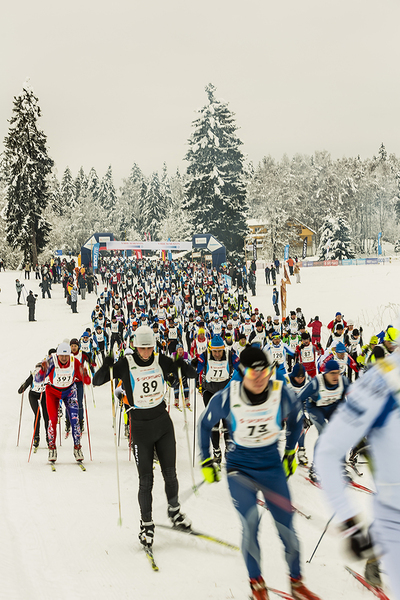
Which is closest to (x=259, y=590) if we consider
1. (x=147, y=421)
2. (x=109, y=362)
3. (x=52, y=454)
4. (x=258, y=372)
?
(x=258, y=372)

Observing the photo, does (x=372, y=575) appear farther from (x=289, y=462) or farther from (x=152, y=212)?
(x=152, y=212)

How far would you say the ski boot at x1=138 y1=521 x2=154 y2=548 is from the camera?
4.34m

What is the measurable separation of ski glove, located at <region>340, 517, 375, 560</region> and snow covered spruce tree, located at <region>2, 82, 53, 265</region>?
1693 inches

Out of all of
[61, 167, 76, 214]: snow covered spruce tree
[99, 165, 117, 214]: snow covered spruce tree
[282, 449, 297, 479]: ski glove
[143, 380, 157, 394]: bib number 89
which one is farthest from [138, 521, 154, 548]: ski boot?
[61, 167, 76, 214]: snow covered spruce tree

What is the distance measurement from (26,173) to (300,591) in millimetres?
43261

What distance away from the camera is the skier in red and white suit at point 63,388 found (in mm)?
6801

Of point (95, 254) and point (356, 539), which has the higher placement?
point (95, 254)

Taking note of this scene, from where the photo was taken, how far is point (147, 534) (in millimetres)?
4359

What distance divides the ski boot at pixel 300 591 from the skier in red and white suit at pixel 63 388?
422cm

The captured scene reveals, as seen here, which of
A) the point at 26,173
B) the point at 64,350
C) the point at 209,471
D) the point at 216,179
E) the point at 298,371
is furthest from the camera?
the point at 216,179

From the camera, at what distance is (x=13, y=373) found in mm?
15227

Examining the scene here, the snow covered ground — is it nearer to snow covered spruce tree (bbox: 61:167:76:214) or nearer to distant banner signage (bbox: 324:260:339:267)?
distant banner signage (bbox: 324:260:339:267)

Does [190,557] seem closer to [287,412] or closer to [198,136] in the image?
[287,412]

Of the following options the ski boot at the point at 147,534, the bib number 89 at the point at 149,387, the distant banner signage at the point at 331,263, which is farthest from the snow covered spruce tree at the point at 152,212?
the ski boot at the point at 147,534
